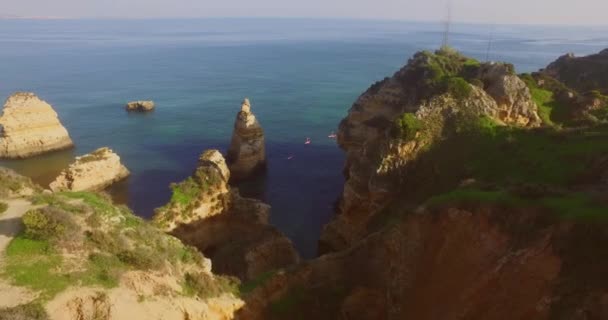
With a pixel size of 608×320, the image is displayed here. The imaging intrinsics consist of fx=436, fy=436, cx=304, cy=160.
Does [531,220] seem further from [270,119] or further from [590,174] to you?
[270,119]

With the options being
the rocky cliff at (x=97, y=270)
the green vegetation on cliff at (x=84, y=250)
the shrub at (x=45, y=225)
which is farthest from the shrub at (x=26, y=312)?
the shrub at (x=45, y=225)

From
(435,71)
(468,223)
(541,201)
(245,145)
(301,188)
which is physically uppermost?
(435,71)

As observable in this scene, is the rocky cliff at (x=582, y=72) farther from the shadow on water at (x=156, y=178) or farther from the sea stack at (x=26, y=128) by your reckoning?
the sea stack at (x=26, y=128)

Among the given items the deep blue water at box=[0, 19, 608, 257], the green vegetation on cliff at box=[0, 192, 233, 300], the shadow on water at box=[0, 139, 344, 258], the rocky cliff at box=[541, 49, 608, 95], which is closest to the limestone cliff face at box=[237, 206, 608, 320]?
the green vegetation on cliff at box=[0, 192, 233, 300]

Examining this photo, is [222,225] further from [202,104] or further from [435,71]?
[202,104]

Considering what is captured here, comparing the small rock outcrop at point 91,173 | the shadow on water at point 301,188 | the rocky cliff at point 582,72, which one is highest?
the rocky cliff at point 582,72

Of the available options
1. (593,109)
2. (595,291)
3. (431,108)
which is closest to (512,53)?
(593,109)

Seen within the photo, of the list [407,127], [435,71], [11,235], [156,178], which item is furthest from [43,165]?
[435,71]
